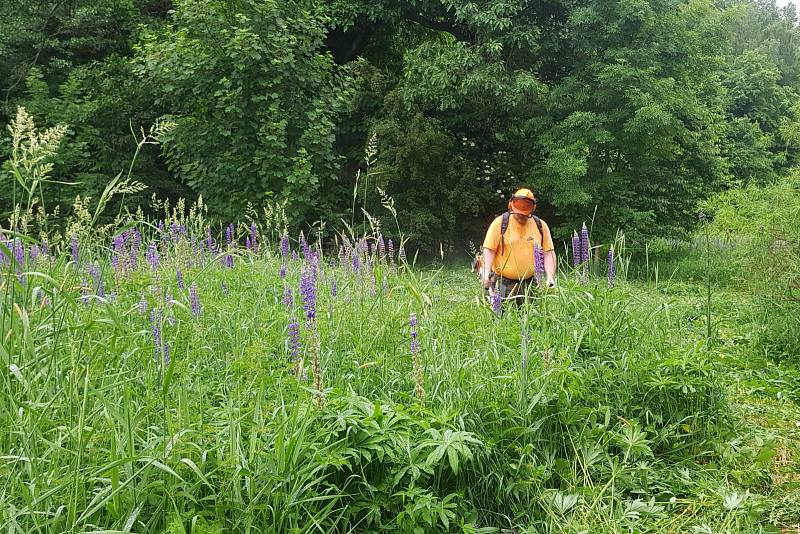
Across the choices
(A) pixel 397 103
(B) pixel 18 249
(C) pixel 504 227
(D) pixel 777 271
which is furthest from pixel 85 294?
(A) pixel 397 103

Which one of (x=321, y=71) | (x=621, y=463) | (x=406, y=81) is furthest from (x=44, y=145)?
(x=406, y=81)

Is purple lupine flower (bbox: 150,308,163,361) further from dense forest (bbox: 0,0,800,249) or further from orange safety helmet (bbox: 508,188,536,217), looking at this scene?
dense forest (bbox: 0,0,800,249)

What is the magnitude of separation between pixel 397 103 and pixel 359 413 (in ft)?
40.0

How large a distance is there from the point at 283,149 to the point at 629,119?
280 inches

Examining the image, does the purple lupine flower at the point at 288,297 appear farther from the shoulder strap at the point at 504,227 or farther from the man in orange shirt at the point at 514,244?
the shoulder strap at the point at 504,227

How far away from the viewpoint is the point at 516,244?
15.1 feet

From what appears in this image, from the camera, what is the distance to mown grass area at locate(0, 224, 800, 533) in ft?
6.08

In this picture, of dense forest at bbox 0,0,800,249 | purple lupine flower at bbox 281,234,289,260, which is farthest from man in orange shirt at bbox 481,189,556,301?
dense forest at bbox 0,0,800,249

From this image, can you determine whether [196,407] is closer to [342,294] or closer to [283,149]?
[342,294]

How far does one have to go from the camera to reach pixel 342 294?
11.7ft

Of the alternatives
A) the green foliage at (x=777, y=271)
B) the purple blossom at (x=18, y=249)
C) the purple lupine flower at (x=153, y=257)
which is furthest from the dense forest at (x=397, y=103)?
the purple blossom at (x=18, y=249)

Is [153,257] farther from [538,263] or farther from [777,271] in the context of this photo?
[777,271]

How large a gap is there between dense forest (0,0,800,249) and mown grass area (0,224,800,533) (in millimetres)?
7222

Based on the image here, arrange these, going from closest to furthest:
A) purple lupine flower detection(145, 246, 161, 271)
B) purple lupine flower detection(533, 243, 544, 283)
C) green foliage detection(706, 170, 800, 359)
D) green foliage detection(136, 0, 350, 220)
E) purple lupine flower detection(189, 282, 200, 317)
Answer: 1. purple lupine flower detection(189, 282, 200, 317)
2. purple lupine flower detection(145, 246, 161, 271)
3. purple lupine flower detection(533, 243, 544, 283)
4. green foliage detection(706, 170, 800, 359)
5. green foliage detection(136, 0, 350, 220)
